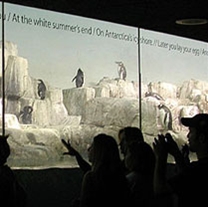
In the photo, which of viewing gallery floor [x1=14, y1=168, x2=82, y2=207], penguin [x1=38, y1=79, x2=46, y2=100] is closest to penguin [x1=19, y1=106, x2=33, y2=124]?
penguin [x1=38, y1=79, x2=46, y2=100]

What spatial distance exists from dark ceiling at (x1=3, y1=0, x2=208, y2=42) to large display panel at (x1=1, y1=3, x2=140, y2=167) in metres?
0.09

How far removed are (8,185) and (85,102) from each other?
322 centimetres

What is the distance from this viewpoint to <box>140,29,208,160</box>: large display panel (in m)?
8.08

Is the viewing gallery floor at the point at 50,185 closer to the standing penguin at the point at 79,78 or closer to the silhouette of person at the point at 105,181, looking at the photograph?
the standing penguin at the point at 79,78

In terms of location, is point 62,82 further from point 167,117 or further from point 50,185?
point 167,117

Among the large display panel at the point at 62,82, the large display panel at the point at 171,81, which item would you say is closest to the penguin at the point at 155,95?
the large display panel at the point at 171,81

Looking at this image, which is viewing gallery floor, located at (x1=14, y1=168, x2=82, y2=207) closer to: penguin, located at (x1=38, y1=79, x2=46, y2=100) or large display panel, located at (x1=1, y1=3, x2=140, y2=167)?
large display panel, located at (x1=1, y1=3, x2=140, y2=167)

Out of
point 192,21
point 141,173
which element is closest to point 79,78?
point 192,21

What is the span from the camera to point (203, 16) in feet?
25.0

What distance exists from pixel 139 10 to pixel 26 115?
5.71 ft

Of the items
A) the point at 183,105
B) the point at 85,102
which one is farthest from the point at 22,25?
the point at 183,105

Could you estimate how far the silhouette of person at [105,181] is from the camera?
3924mm

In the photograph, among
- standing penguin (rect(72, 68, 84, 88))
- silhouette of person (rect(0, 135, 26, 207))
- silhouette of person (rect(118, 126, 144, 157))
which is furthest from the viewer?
standing penguin (rect(72, 68, 84, 88))

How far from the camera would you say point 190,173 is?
10.2 feet
